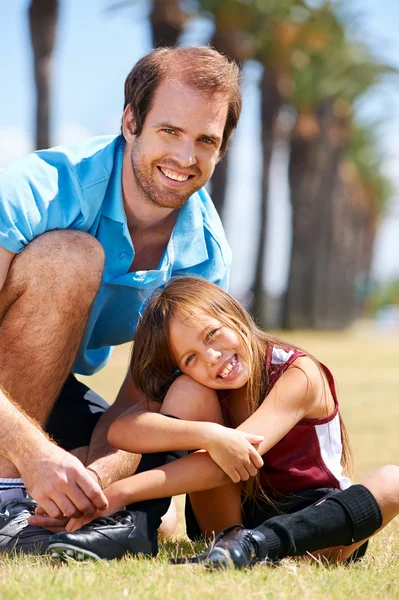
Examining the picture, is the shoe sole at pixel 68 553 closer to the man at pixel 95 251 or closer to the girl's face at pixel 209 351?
the man at pixel 95 251

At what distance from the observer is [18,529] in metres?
2.92

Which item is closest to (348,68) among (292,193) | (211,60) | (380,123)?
(292,193)

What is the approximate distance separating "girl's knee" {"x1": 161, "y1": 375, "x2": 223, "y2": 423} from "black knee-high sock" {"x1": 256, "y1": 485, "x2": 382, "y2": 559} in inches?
18.3

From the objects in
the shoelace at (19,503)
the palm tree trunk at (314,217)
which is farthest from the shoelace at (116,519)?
the palm tree trunk at (314,217)

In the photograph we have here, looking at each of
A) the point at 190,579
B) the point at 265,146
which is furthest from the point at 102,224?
the point at 265,146

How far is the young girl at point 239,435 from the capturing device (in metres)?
2.81

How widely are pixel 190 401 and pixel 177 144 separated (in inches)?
45.0

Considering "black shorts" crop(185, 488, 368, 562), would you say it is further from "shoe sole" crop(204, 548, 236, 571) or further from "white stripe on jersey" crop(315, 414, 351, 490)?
"shoe sole" crop(204, 548, 236, 571)

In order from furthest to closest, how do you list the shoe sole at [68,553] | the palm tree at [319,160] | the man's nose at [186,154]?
the palm tree at [319,160] < the man's nose at [186,154] < the shoe sole at [68,553]

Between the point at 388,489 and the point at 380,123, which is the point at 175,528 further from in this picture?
the point at 380,123

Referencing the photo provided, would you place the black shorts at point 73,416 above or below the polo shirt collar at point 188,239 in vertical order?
Result: below

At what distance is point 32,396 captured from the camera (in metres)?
3.26

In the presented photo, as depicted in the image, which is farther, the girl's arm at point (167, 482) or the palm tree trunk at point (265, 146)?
the palm tree trunk at point (265, 146)

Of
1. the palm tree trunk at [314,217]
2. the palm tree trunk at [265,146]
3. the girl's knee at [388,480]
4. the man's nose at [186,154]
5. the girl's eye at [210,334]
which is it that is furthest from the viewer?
the palm tree trunk at [314,217]
